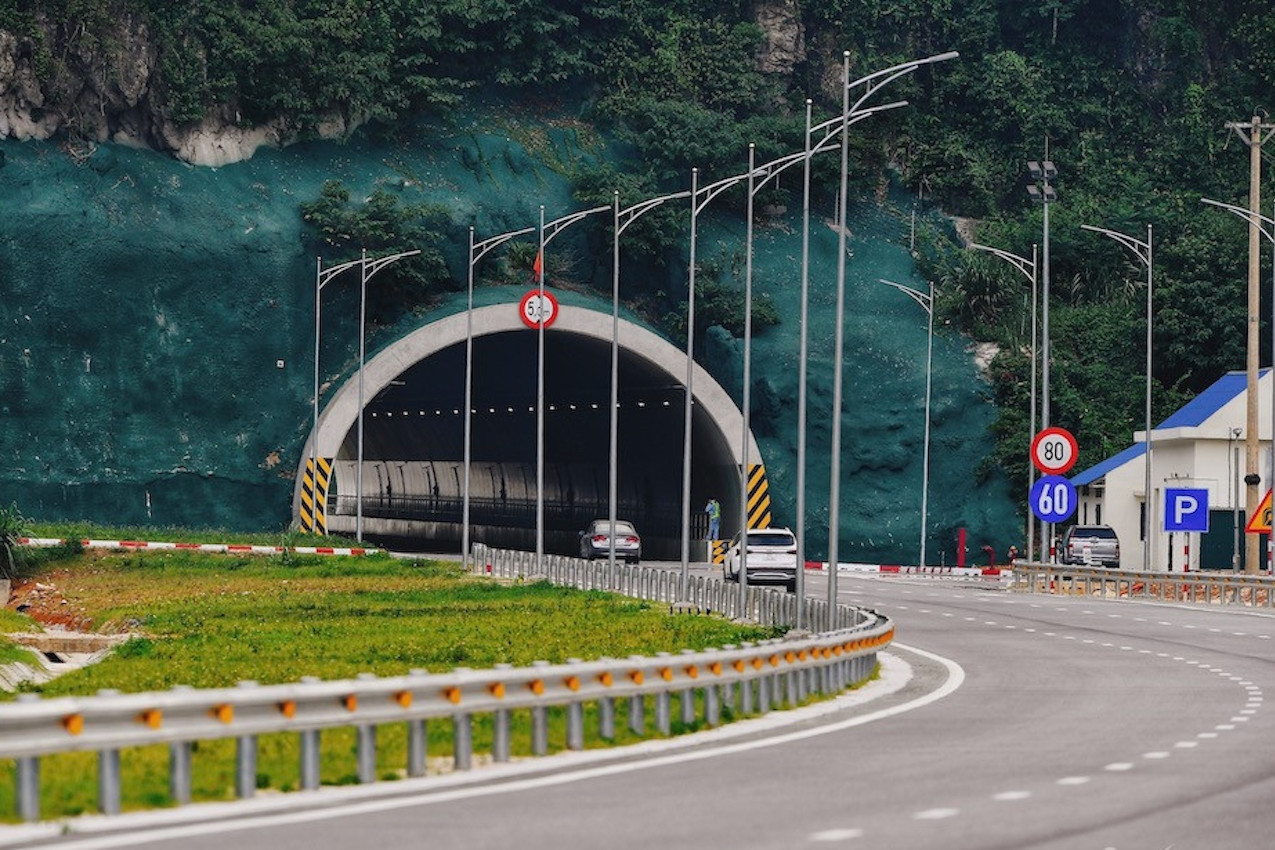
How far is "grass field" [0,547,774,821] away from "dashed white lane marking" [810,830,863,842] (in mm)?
4130

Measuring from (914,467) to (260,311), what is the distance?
21.9m

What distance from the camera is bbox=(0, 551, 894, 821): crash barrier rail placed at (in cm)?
1584

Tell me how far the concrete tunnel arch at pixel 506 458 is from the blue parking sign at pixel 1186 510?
79.6ft

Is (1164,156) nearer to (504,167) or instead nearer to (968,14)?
(968,14)

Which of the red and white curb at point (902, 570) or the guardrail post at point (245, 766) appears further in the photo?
the red and white curb at point (902, 570)

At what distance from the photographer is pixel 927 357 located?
89.3m

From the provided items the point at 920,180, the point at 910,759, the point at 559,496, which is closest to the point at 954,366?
the point at 920,180

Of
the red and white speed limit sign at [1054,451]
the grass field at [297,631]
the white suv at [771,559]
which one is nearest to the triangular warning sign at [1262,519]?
the red and white speed limit sign at [1054,451]

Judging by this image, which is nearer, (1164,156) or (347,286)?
(347,286)

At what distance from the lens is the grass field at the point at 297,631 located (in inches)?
790

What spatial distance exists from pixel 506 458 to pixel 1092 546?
3238 cm

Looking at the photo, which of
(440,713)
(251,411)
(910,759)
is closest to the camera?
(440,713)

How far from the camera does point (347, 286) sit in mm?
86812

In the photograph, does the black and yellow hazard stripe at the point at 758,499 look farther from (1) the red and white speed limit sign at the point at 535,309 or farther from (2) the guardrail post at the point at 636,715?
(2) the guardrail post at the point at 636,715
